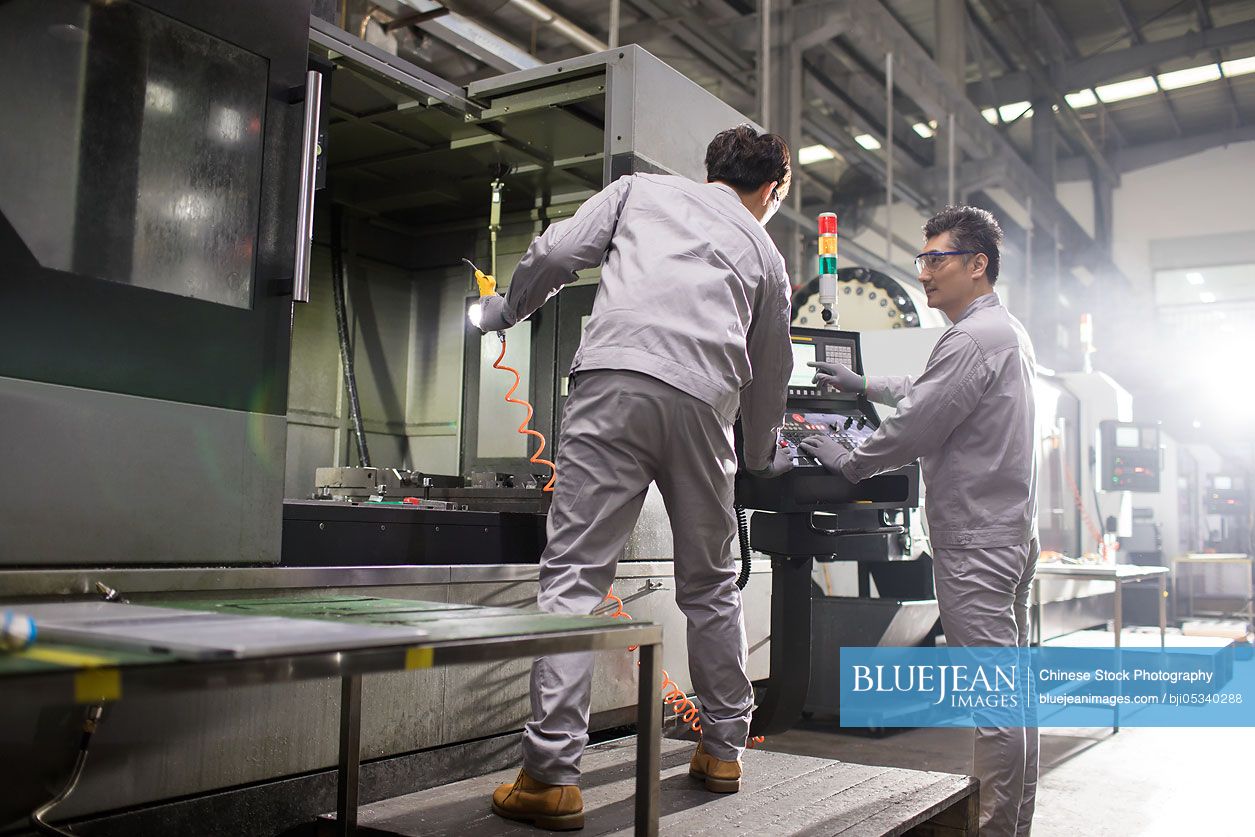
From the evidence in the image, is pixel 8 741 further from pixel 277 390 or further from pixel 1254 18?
pixel 1254 18

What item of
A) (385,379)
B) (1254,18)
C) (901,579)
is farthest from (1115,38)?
(385,379)

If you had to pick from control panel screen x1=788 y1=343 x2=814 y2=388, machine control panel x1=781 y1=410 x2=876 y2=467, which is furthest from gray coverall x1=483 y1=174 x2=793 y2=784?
control panel screen x1=788 y1=343 x2=814 y2=388

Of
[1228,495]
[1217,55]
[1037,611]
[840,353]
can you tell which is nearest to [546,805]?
[840,353]

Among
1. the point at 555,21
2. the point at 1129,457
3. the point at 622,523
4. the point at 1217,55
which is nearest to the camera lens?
the point at 622,523

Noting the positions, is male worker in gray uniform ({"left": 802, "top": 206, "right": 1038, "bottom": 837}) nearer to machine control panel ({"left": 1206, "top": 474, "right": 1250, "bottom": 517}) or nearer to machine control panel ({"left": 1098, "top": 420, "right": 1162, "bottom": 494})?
machine control panel ({"left": 1098, "top": 420, "right": 1162, "bottom": 494})

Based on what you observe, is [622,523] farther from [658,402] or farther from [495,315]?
[495,315]

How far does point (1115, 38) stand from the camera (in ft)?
29.2

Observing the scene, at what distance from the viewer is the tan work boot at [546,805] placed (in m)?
1.86

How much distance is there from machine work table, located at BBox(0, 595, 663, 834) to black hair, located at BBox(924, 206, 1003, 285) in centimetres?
171

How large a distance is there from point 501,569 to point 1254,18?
844cm

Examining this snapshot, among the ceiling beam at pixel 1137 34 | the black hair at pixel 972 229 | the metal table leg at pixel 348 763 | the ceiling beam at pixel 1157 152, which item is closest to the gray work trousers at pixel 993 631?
the black hair at pixel 972 229

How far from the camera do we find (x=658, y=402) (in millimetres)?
1974

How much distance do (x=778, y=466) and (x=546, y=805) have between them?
1042mm

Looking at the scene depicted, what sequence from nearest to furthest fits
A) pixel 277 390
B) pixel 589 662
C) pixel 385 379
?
1. pixel 589 662
2. pixel 277 390
3. pixel 385 379
